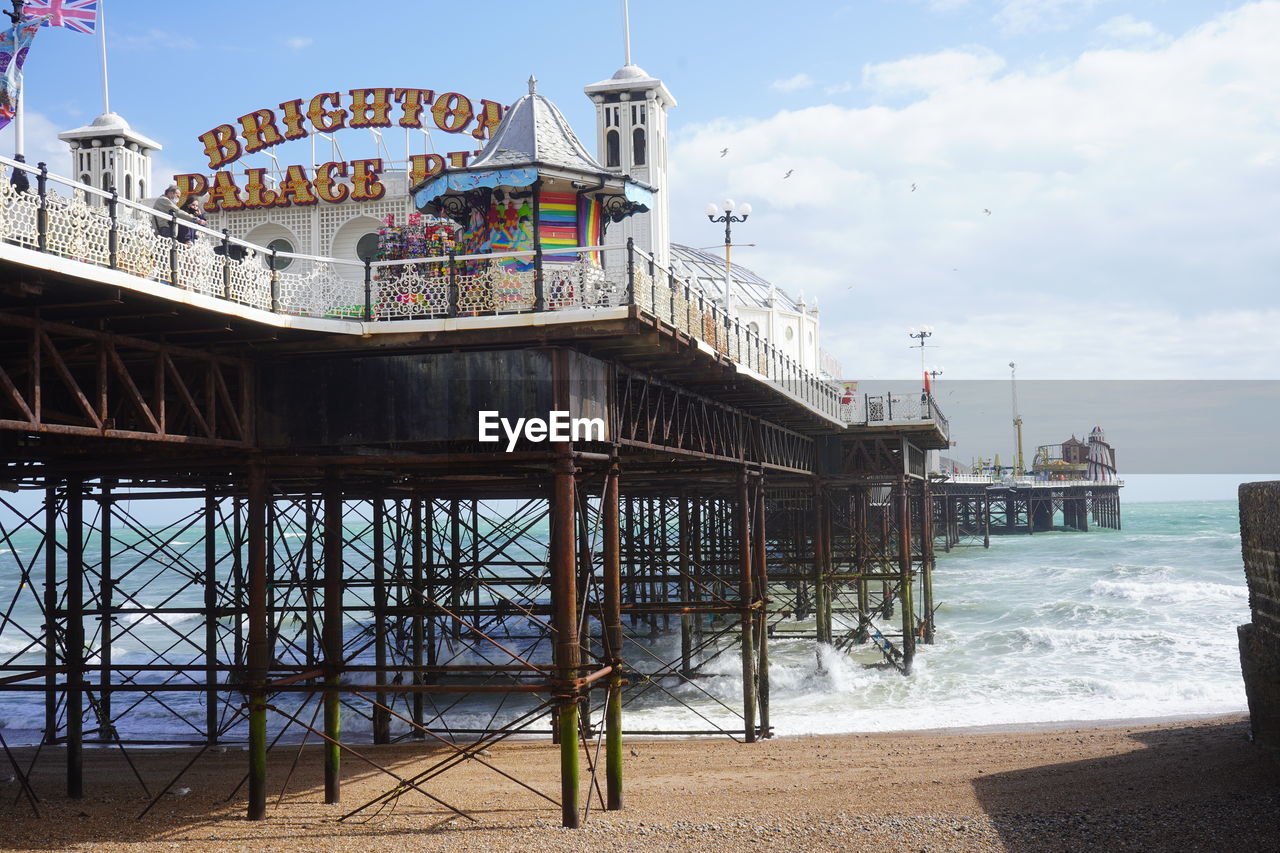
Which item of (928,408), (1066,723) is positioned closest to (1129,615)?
(928,408)

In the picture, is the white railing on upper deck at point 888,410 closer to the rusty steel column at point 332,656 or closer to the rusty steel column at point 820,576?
the rusty steel column at point 820,576

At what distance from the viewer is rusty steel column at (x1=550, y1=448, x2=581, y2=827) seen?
46.0ft

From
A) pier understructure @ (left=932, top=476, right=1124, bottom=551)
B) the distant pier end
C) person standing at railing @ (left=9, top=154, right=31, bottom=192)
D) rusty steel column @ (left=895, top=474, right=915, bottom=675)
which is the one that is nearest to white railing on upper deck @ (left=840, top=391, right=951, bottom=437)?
rusty steel column @ (left=895, top=474, right=915, bottom=675)

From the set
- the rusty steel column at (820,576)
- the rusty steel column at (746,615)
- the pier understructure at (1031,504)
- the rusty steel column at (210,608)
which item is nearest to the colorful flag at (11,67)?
the rusty steel column at (210,608)

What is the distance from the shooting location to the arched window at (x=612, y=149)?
98.9ft

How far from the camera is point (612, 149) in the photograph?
99.5ft

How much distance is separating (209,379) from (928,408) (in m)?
24.4

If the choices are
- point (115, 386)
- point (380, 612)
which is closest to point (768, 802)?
point (380, 612)

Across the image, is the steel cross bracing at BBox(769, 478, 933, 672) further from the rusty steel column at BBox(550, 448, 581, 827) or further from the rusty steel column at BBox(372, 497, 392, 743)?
the rusty steel column at BBox(550, 448, 581, 827)

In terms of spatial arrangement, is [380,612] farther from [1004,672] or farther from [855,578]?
[1004,672]

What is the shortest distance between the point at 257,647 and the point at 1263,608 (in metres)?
13.0

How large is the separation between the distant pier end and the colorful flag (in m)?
15.2

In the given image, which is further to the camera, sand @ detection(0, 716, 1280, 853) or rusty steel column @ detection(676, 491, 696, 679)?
rusty steel column @ detection(676, 491, 696, 679)

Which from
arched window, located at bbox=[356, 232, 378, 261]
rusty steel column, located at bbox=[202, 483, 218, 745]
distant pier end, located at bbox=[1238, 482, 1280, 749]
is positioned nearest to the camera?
distant pier end, located at bbox=[1238, 482, 1280, 749]
